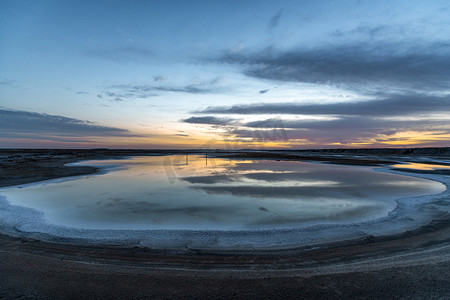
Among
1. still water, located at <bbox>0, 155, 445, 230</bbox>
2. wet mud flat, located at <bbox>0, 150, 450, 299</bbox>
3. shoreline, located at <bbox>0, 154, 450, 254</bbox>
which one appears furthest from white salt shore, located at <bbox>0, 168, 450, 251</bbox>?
still water, located at <bbox>0, 155, 445, 230</bbox>

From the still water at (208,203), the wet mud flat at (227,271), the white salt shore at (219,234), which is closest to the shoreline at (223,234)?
the white salt shore at (219,234)

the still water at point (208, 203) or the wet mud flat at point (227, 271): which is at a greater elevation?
the wet mud flat at point (227, 271)

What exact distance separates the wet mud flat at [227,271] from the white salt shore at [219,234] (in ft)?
1.08

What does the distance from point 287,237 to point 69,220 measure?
23.4 feet

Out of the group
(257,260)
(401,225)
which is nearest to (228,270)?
(257,260)

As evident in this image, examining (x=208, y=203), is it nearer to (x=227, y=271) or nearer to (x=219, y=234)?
(x=219, y=234)

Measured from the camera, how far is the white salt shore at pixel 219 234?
20.9ft

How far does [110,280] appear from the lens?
4.44 meters

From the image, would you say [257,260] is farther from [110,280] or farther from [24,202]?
[24,202]

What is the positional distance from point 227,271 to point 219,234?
7.61 feet

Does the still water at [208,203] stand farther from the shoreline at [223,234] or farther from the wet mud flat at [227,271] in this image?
the wet mud flat at [227,271]

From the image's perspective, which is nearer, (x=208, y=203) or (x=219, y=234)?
(x=219, y=234)

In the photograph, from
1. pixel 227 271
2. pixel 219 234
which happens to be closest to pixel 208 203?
pixel 219 234

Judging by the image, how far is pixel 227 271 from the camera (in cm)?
482
